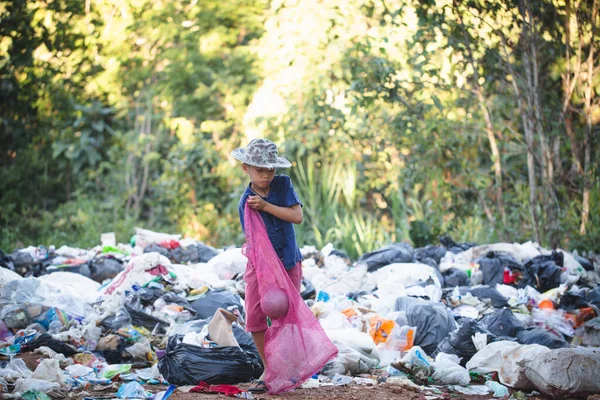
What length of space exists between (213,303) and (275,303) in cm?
173

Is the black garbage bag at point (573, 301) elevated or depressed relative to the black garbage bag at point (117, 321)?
depressed

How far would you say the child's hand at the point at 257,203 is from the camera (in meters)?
3.69

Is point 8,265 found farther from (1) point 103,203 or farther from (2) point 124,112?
(2) point 124,112

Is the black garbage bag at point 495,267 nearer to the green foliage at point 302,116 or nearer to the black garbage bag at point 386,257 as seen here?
the black garbage bag at point 386,257

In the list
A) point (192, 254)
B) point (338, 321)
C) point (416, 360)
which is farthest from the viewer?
point (192, 254)

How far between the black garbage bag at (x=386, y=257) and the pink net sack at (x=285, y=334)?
2828mm

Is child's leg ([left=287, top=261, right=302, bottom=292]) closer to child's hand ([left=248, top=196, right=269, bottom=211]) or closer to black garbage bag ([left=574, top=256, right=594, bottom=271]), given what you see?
child's hand ([left=248, top=196, right=269, bottom=211])

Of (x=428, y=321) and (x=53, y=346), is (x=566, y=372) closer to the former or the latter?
(x=428, y=321)

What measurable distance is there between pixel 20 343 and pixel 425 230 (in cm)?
484

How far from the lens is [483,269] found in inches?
250

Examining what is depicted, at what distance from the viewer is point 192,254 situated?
7242 millimetres

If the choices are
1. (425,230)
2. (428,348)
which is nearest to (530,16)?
(425,230)

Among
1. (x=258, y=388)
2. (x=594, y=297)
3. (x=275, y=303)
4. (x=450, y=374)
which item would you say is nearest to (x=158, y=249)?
(x=258, y=388)

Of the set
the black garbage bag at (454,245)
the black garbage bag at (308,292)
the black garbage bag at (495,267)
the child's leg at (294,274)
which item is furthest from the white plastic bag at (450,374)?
the black garbage bag at (454,245)
